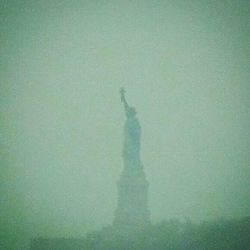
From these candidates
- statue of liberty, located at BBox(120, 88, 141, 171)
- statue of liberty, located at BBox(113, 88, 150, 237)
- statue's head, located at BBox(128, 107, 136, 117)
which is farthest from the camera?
statue's head, located at BBox(128, 107, 136, 117)

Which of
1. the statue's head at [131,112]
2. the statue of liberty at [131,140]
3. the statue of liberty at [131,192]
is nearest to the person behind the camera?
the statue of liberty at [131,192]

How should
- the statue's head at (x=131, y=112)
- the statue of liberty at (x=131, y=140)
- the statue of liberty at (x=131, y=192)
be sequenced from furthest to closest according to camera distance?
1. the statue's head at (x=131, y=112)
2. the statue of liberty at (x=131, y=140)
3. the statue of liberty at (x=131, y=192)

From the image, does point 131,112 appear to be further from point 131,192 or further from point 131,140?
point 131,192

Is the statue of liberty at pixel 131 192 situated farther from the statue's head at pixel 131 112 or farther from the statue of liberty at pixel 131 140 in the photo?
the statue's head at pixel 131 112

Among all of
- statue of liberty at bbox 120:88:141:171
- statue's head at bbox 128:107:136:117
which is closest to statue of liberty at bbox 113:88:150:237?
statue of liberty at bbox 120:88:141:171

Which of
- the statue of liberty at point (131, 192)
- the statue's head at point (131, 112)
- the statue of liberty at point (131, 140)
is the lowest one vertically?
the statue of liberty at point (131, 192)

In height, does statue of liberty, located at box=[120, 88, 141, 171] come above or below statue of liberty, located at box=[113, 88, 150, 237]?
above

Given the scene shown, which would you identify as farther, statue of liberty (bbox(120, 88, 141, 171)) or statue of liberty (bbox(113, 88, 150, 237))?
statue of liberty (bbox(120, 88, 141, 171))

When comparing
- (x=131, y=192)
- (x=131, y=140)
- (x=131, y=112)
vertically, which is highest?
(x=131, y=112)

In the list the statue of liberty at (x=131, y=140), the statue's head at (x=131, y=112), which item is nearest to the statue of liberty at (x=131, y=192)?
the statue of liberty at (x=131, y=140)

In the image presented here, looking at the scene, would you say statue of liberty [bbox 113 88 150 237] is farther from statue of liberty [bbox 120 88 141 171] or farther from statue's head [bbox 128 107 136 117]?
statue's head [bbox 128 107 136 117]

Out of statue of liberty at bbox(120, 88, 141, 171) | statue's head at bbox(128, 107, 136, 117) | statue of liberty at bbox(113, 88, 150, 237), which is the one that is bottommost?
statue of liberty at bbox(113, 88, 150, 237)

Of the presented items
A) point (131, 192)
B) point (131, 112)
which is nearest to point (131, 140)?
point (131, 112)

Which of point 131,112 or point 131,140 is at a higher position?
point 131,112
